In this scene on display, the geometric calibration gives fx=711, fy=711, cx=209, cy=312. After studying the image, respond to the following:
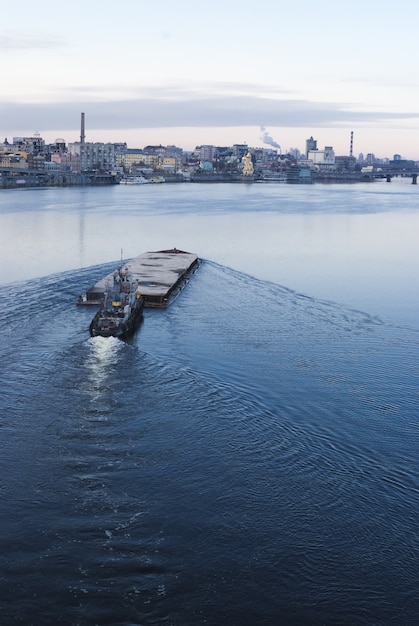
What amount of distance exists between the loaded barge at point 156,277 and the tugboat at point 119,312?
586 mm

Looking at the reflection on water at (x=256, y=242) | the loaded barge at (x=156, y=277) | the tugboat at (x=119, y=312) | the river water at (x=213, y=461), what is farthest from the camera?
the reflection on water at (x=256, y=242)

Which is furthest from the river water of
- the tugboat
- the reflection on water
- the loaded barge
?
A: the reflection on water

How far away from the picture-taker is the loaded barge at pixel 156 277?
108 ft

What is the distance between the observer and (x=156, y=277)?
127 ft

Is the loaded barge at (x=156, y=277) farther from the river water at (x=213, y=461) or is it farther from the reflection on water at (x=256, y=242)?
the reflection on water at (x=256, y=242)

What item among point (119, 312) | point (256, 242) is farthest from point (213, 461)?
point (256, 242)

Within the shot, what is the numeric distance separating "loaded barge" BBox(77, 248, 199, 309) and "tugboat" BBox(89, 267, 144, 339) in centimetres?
59

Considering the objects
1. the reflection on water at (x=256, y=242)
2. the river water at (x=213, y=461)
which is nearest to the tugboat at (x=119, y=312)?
the river water at (x=213, y=461)

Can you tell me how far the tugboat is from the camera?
1045 inches

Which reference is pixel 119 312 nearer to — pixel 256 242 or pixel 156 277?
pixel 156 277

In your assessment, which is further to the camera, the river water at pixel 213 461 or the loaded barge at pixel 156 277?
the loaded barge at pixel 156 277

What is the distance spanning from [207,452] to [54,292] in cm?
1989

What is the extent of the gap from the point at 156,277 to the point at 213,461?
74.7 ft

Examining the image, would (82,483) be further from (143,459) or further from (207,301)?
(207,301)
